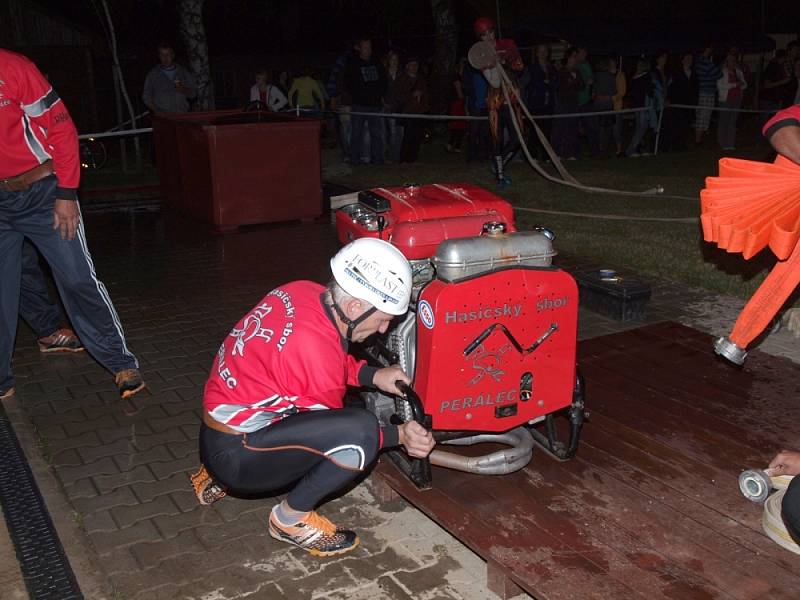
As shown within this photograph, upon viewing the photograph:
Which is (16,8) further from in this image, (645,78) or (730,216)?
(730,216)

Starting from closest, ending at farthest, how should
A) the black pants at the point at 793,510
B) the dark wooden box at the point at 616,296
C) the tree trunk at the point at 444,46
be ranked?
1. the black pants at the point at 793,510
2. the dark wooden box at the point at 616,296
3. the tree trunk at the point at 444,46

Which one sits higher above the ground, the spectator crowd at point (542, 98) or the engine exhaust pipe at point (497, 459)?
the spectator crowd at point (542, 98)

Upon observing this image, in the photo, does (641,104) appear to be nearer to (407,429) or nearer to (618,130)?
(618,130)

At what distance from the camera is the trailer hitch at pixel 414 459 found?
11.0 feet

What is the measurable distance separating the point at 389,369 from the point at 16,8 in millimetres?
16903

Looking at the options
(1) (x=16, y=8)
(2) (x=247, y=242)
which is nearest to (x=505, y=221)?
(2) (x=247, y=242)

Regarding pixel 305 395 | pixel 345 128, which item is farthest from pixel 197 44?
pixel 305 395

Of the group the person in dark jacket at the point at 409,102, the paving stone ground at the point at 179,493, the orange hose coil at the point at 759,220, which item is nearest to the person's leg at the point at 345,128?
the person in dark jacket at the point at 409,102

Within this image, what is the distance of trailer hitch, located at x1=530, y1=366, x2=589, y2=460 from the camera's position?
12.3 feet

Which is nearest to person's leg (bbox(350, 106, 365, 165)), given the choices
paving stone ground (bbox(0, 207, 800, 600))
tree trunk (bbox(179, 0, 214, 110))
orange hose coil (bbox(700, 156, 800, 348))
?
tree trunk (bbox(179, 0, 214, 110))

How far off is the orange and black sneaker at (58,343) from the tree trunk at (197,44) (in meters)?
9.29

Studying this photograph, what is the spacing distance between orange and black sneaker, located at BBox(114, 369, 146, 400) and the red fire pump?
5.80ft

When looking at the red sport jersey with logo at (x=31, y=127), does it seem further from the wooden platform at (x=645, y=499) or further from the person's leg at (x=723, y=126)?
the person's leg at (x=723, y=126)

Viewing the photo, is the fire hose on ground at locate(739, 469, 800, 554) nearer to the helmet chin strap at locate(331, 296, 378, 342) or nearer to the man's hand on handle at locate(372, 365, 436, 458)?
the man's hand on handle at locate(372, 365, 436, 458)
